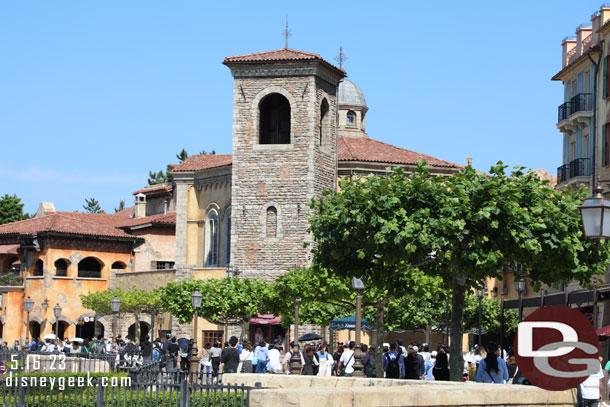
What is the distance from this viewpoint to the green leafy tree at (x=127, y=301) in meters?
53.8

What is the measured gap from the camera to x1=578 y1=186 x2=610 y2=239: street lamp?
1103cm

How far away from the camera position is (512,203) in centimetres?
1919

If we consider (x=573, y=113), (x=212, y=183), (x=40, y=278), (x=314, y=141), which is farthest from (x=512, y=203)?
(x=40, y=278)

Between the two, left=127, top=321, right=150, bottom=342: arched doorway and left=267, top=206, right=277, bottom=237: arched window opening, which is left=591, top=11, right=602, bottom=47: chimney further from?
left=127, top=321, right=150, bottom=342: arched doorway

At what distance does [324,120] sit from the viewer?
50062 millimetres

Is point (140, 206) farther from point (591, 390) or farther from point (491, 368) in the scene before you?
point (591, 390)

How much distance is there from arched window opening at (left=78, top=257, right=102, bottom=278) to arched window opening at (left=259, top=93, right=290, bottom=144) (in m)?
18.0

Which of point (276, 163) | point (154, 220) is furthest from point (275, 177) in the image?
point (154, 220)

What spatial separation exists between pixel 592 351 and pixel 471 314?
43558 mm

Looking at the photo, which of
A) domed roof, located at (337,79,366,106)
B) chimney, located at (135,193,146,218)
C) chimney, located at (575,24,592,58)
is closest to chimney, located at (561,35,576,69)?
chimney, located at (575,24,592,58)

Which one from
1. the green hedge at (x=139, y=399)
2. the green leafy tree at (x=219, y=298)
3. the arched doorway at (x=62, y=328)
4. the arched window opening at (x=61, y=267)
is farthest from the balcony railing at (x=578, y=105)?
the arched window opening at (x=61, y=267)

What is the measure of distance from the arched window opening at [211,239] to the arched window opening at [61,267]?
40.1 ft

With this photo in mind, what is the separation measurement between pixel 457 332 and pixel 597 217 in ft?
28.9

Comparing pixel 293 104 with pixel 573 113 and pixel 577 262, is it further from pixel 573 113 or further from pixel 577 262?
pixel 577 262
